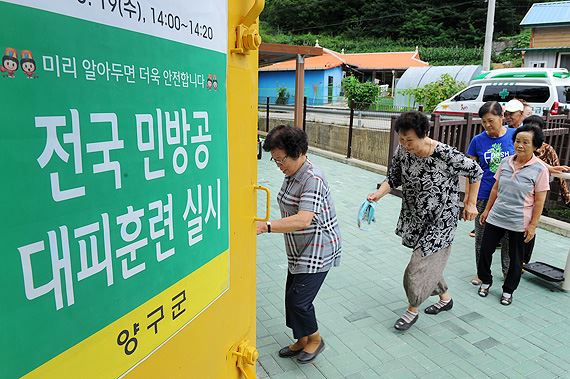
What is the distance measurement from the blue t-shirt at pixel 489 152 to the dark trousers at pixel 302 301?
2494 mm

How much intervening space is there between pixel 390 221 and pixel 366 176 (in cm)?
293

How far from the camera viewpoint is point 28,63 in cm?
83

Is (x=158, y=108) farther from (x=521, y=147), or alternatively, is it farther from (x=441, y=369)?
(x=521, y=147)

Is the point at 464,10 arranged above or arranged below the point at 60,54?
above

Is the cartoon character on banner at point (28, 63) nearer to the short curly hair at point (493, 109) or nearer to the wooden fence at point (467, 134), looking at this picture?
the short curly hair at point (493, 109)

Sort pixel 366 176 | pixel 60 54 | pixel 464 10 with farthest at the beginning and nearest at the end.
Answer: pixel 464 10 → pixel 366 176 → pixel 60 54

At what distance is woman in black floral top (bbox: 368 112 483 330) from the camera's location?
2996 mm

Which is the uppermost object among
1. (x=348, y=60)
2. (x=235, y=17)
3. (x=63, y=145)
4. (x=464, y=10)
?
(x=464, y=10)

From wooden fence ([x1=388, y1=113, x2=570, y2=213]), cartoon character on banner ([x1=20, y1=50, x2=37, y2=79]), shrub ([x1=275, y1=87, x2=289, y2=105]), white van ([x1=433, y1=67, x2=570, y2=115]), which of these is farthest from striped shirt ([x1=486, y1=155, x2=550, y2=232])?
shrub ([x1=275, y1=87, x2=289, y2=105])

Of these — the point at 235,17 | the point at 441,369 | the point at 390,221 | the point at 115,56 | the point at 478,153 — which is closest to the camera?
the point at 115,56

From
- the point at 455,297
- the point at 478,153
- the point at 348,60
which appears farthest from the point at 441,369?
the point at 348,60

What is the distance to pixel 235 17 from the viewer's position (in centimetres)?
156

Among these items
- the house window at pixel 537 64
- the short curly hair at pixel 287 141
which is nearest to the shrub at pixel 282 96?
the house window at pixel 537 64

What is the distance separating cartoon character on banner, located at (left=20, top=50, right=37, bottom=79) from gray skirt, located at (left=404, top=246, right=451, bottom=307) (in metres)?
2.81
